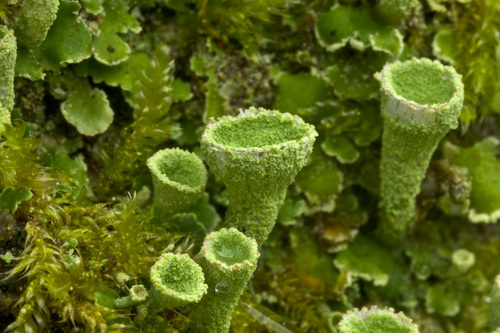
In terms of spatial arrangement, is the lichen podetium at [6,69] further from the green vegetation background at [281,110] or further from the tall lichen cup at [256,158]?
the tall lichen cup at [256,158]

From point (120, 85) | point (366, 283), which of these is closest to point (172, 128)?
point (120, 85)

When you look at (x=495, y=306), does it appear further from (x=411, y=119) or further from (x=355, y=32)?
(x=355, y=32)

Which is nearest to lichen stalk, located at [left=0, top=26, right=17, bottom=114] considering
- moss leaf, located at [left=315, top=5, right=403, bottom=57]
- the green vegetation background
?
the green vegetation background

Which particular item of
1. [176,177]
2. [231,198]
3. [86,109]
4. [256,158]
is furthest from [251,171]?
[86,109]

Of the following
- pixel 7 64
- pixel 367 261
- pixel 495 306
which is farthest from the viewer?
pixel 367 261

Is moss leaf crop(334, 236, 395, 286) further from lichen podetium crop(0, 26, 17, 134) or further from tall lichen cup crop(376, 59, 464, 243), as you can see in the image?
lichen podetium crop(0, 26, 17, 134)

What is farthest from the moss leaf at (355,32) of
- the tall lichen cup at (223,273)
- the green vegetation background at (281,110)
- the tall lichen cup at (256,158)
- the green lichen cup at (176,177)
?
the tall lichen cup at (223,273)
